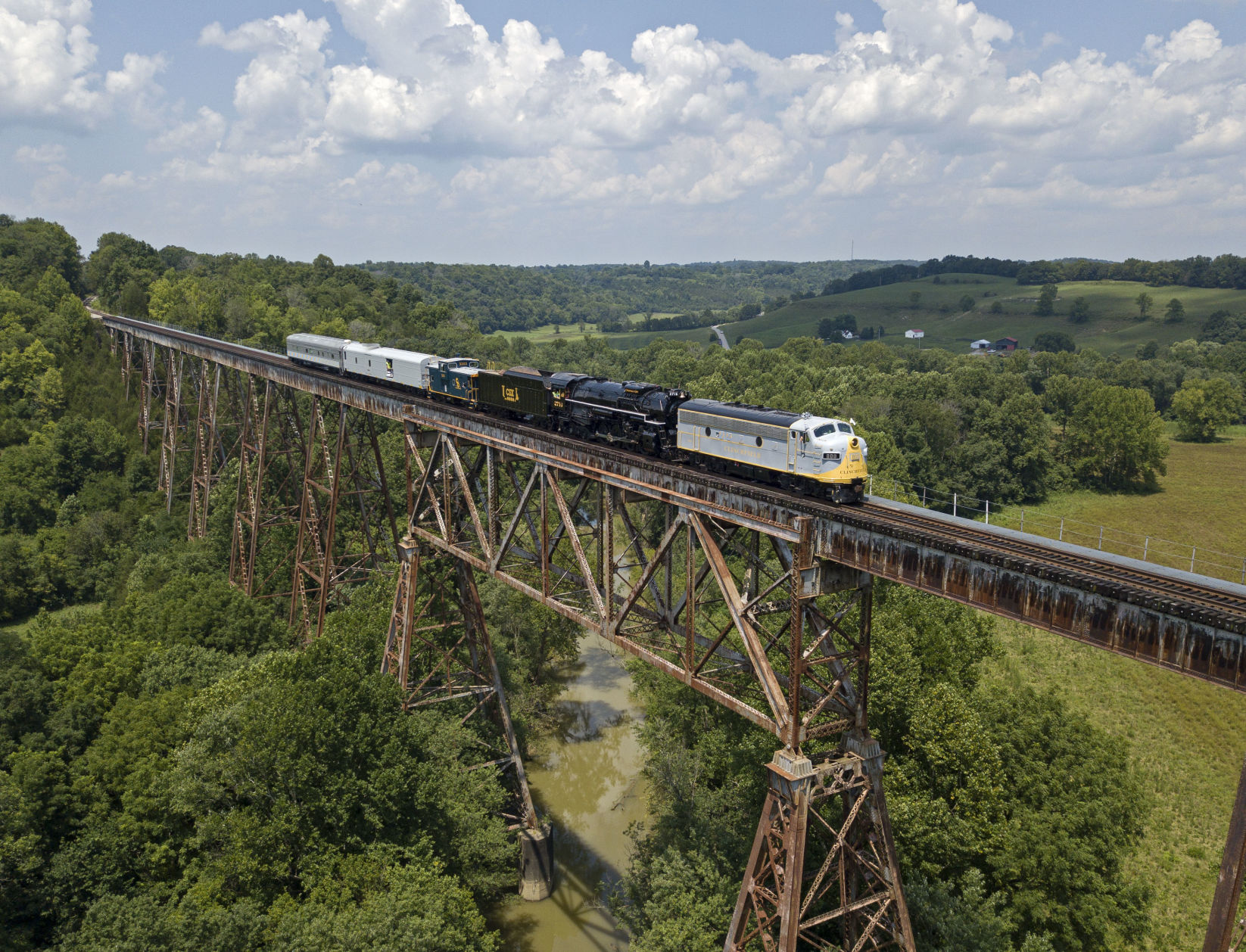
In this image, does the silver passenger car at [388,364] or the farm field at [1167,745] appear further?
the silver passenger car at [388,364]

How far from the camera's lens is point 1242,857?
1090 centimetres

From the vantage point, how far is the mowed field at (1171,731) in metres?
31.4

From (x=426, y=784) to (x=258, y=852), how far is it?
5.44 meters

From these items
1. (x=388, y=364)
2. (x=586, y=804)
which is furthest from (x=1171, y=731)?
(x=388, y=364)

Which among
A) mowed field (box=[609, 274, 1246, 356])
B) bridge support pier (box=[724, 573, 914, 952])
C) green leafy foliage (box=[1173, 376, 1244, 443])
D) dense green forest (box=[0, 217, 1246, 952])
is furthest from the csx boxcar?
mowed field (box=[609, 274, 1246, 356])

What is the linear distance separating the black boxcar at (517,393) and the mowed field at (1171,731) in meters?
28.6

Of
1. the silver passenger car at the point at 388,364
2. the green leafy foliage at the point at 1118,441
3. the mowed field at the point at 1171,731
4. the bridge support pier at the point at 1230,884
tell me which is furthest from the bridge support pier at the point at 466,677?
the green leafy foliage at the point at 1118,441

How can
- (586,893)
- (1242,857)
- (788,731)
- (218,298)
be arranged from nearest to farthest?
1. (1242,857)
2. (788,731)
3. (586,893)
4. (218,298)

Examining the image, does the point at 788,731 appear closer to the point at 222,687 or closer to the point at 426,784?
the point at 426,784

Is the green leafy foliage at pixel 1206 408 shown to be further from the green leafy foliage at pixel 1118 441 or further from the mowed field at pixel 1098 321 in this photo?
the mowed field at pixel 1098 321

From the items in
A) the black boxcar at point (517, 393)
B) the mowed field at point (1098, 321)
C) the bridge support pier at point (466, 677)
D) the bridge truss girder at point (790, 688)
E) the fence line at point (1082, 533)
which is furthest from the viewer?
the mowed field at point (1098, 321)

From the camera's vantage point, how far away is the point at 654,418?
27953 millimetres

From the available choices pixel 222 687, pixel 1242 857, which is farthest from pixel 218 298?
pixel 1242 857

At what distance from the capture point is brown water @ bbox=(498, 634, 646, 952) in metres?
31.4
